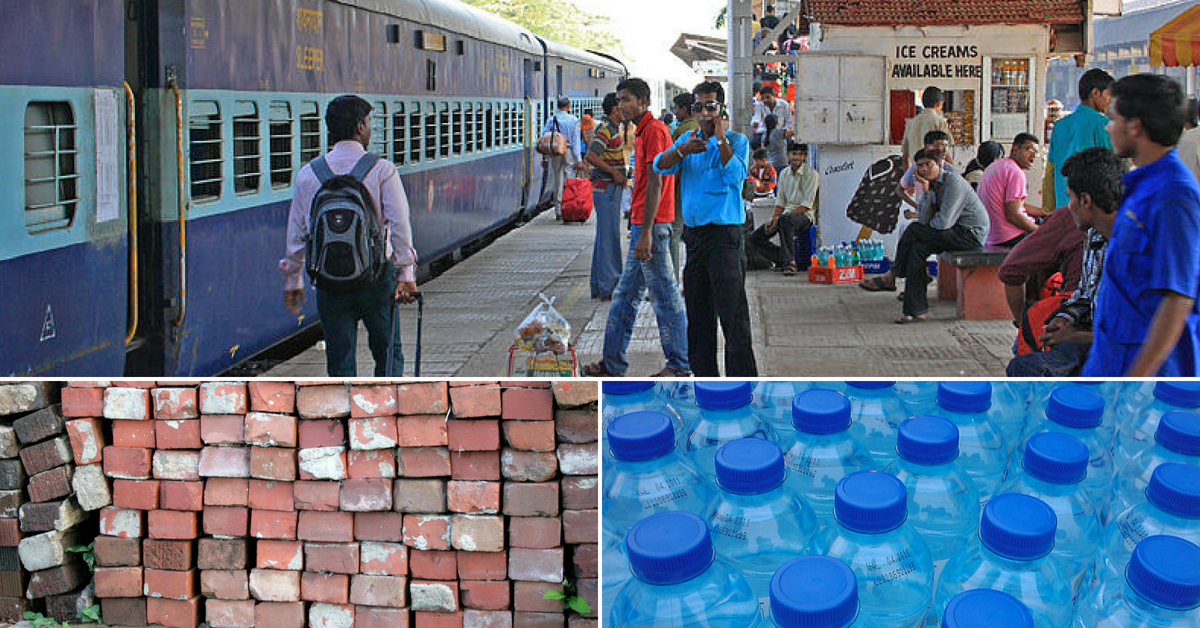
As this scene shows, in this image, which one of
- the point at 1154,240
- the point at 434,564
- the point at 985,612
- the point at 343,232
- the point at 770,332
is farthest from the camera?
the point at 770,332

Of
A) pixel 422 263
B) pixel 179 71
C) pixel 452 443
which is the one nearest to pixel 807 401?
pixel 452 443

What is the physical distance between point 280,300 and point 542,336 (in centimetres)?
118

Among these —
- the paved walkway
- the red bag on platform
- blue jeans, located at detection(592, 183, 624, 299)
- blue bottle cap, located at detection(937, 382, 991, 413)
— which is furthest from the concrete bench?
the red bag on platform

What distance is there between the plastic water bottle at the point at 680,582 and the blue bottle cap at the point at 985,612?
256mm

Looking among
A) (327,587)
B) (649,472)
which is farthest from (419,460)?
(649,472)

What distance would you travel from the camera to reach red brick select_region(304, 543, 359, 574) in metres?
2.33

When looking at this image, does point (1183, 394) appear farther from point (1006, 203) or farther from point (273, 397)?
point (1006, 203)

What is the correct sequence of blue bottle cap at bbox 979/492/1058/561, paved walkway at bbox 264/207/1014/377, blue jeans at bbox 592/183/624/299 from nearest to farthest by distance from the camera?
blue bottle cap at bbox 979/492/1058/561 < paved walkway at bbox 264/207/1014/377 < blue jeans at bbox 592/183/624/299

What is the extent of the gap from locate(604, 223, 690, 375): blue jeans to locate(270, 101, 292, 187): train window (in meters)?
1.16

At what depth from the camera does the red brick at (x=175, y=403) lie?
230 cm

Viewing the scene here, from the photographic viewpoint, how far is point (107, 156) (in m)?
2.81

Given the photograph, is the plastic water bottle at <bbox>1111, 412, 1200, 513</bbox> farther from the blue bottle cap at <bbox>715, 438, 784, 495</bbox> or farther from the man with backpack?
the man with backpack

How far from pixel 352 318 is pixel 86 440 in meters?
0.70

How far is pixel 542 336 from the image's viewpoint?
3.12 meters
